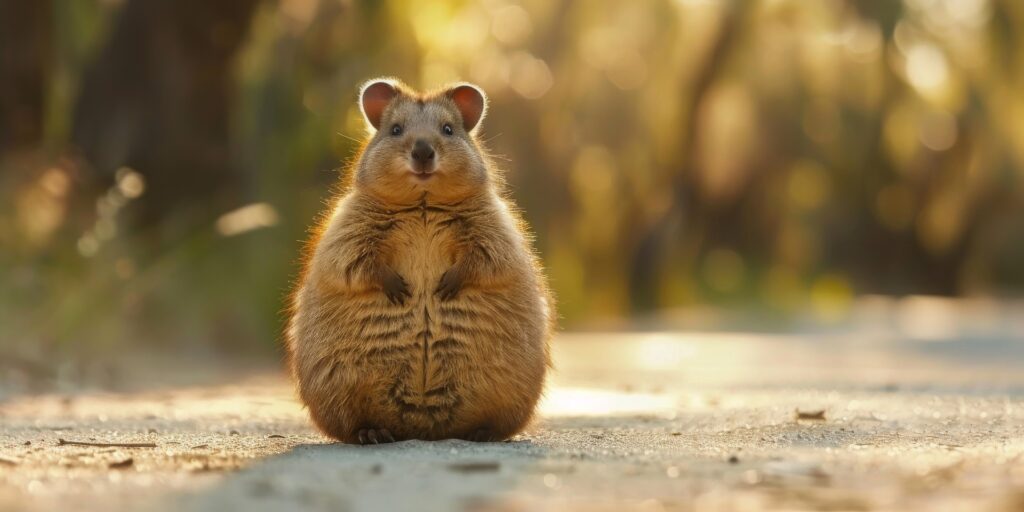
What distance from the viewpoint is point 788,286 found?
25.1 meters

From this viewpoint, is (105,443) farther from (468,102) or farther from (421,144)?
(468,102)

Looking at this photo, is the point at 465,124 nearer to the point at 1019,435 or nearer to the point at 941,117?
the point at 1019,435

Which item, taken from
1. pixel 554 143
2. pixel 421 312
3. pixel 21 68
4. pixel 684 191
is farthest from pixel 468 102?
pixel 684 191

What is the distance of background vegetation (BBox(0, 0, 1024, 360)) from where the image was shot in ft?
47.1

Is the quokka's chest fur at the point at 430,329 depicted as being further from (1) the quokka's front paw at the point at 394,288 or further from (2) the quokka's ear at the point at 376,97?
(2) the quokka's ear at the point at 376,97

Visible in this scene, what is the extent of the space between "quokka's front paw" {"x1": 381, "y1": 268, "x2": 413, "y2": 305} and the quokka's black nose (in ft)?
1.67

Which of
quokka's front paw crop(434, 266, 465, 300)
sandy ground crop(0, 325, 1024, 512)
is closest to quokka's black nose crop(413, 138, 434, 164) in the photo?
quokka's front paw crop(434, 266, 465, 300)

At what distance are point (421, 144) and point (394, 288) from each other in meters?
0.66

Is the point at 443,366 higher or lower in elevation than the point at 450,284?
lower

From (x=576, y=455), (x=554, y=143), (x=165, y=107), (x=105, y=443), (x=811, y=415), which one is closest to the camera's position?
(x=576, y=455)

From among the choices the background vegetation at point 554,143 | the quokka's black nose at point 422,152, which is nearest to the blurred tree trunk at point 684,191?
the background vegetation at point 554,143

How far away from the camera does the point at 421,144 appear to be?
6137 mm

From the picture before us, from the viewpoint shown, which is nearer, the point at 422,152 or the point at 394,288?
the point at 394,288

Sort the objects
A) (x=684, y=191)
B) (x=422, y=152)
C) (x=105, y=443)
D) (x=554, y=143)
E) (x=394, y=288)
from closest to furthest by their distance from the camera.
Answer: (x=105, y=443) < (x=394, y=288) < (x=422, y=152) < (x=554, y=143) < (x=684, y=191)
